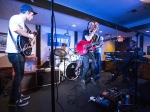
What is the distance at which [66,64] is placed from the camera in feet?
10.4

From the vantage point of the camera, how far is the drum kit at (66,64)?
312cm

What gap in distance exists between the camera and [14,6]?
211cm

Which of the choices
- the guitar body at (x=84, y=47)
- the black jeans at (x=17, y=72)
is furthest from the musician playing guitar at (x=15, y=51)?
the guitar body at (x=84, y=47)

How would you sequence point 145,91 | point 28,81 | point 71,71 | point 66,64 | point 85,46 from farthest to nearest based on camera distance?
point 71,71
point 66,64
point 85,46
point 28,81
point 145,91

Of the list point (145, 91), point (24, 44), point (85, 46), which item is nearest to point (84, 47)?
point (85, 46)

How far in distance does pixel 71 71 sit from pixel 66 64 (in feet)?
1.09

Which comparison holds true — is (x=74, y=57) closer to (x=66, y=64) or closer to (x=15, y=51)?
(x=66, y=64)

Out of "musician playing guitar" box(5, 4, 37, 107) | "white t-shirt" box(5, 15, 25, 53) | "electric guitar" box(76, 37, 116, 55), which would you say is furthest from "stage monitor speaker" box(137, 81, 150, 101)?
"white t-shirt" box(5, 15, 25, 53)

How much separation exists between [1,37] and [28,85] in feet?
6.30

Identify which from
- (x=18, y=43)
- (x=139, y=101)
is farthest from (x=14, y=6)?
(x=139, y=101)

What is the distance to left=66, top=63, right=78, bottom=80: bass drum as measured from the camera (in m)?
3.22

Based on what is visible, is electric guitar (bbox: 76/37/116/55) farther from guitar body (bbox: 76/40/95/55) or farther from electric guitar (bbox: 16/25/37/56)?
electric guitar (bbox: 16/25/37/56)

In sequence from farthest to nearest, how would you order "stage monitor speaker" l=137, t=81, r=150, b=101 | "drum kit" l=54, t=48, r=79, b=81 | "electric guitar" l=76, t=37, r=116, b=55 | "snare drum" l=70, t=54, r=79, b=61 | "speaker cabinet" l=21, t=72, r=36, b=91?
1. "snare drum" l=70, t=54, r=79, b=61
2. "drum kit" l=54, t=48, r=79, b=81
3. "electric guitar" l=76, t=37, r=116, b=55
4. "speaker cabinet" l=21, t=72, r=36, b=91
5. "stage monitor speaker" l=137, t=81, r=150, b=101

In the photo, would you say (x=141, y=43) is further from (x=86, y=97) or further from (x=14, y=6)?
(x=14, y=6)
